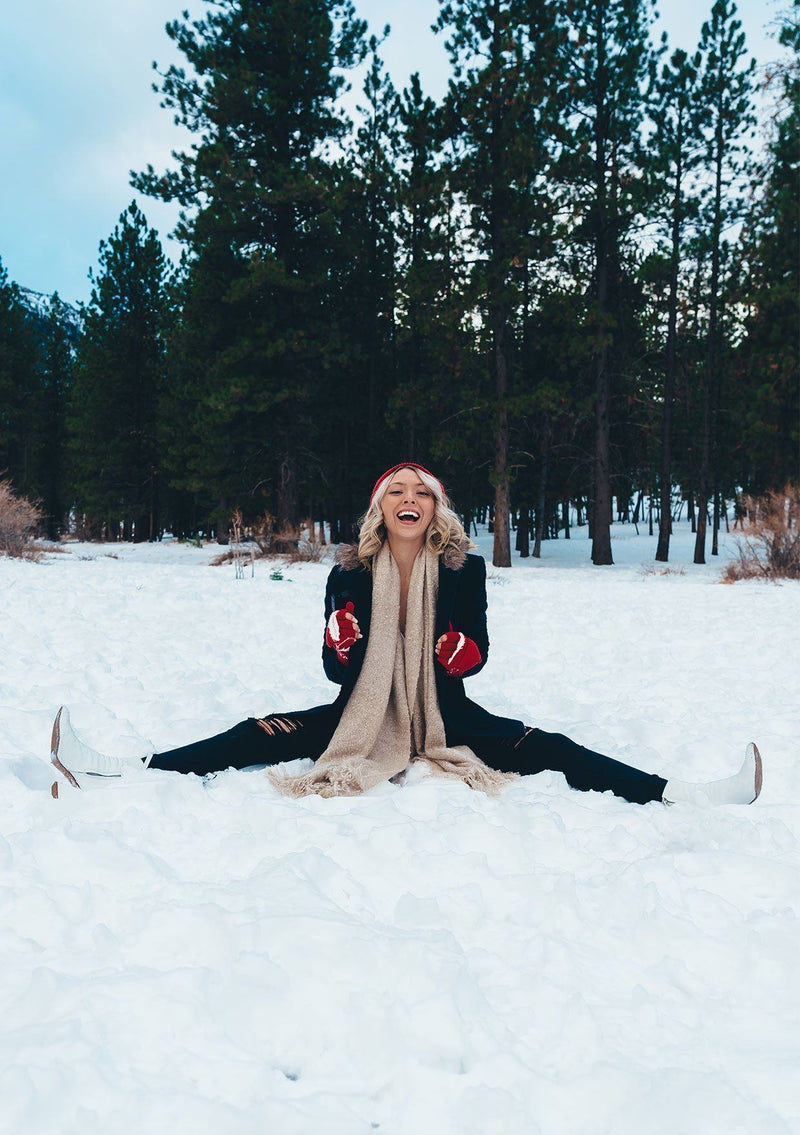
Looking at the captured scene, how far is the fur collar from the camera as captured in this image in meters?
3.30

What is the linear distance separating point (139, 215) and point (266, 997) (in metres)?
30.4

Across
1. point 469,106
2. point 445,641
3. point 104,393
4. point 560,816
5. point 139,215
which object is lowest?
point 560,816

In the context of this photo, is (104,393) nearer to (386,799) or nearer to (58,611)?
(58,611)

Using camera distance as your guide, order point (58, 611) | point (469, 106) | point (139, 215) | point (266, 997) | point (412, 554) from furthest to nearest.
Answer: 1. point (139, 215)
2. point (469, 106)
3. point (58, 611)
4. point (412, 554)
5. point (266, 997)

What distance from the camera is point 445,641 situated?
3.15 metres

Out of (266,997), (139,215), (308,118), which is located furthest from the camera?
(139,215)

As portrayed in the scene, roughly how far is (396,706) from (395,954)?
59.2 inches

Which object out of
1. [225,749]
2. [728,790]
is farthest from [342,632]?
[728,790]

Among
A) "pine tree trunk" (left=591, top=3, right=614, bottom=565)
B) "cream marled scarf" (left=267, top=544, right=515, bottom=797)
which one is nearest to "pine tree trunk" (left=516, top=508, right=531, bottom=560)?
"pine tree trunk" (left=591, top=3, right=614, bottom=565)

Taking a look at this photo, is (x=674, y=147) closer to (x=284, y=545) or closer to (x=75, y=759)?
(x=284, y=545)

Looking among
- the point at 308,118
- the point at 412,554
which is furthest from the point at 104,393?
the point at 412,554

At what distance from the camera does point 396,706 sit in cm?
327

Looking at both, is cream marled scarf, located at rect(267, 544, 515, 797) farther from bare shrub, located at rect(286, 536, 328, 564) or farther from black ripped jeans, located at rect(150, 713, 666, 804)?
bare shrub, located at rect(286, 536, 328, 564)

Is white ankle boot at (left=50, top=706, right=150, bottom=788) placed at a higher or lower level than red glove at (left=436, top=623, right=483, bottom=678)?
lower
